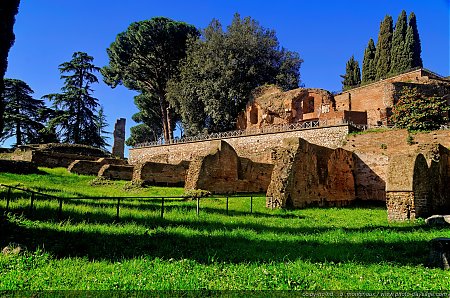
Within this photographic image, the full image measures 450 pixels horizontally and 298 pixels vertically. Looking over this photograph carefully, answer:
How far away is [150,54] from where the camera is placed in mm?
41781

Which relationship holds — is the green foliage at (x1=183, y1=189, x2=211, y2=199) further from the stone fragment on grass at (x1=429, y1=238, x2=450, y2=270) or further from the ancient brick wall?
the stone fragment on grass at (x1=429, y1=238, x2=450, y2=270)

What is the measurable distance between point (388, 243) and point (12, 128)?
41.8 meters

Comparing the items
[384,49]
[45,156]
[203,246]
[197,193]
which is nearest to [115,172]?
[45,156]

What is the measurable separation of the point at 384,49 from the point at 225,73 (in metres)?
22.6

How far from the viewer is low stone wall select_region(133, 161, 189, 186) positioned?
22203mm

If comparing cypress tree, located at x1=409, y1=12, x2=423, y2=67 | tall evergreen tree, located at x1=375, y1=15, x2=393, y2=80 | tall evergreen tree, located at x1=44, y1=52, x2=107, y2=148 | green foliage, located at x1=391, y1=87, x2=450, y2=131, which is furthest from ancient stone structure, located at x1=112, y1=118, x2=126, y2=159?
cypress tree, located at x1=409, y1=12, x2=423, y2=67

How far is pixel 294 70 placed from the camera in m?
40.2

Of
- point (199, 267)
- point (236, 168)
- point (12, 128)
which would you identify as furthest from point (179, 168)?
point (12, 128)

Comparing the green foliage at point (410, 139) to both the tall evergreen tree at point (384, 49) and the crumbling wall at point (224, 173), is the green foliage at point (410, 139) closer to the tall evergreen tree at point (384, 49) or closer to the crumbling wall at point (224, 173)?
the crumbling wall at point (224, 173)

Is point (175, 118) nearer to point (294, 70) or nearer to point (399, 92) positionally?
point (294, 70)

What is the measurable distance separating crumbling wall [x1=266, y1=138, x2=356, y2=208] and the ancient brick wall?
215 inches

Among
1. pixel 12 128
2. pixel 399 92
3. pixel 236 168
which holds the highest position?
pixel 399 92

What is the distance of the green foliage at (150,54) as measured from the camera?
41031 millimetres

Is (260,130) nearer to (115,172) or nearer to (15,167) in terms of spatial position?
(115,172)
